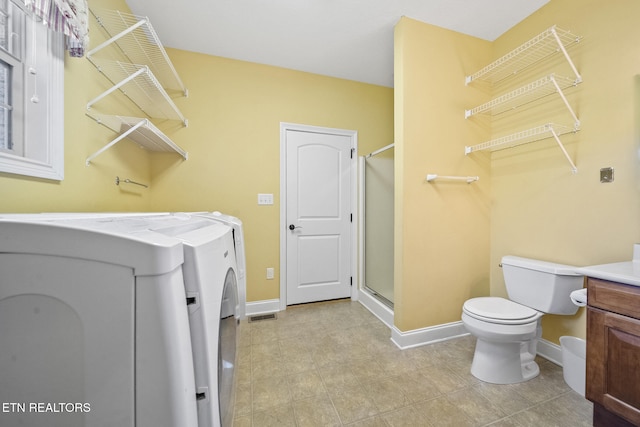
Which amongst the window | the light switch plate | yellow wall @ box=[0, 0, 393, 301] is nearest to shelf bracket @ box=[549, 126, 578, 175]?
the light switch plate

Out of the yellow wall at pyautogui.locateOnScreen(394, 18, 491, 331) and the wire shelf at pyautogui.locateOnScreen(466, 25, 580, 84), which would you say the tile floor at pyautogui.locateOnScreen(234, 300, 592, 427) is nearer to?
the yellow wall at pyautogui.locateOnScreen(394, 18, 491, 331)

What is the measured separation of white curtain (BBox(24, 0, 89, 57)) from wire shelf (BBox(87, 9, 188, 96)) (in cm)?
20

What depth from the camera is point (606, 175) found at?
1364 mm

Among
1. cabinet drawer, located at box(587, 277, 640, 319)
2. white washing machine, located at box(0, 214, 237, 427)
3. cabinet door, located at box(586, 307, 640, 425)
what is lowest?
cabinet door, located at box(586, 307, 640, 425)

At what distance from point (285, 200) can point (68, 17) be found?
176 centimetres

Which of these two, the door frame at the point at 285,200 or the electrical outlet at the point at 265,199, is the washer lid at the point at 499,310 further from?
the electrical outlet at the point at 265,199

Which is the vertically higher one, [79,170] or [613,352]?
[79,170]

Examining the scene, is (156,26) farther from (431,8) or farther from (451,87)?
(451,87)

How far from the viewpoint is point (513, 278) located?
5.26 feet

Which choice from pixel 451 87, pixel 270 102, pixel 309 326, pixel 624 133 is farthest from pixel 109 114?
pixel 624 133

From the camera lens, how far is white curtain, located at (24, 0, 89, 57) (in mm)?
865

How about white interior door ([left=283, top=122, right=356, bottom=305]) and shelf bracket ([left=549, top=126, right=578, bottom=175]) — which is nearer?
shelf bracket ([left=549, top=126, right=578, bottom=175])

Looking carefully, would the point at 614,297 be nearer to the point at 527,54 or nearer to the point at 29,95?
the point at 527,54

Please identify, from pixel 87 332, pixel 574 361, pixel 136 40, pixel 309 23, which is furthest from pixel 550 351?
pixel 136 40
